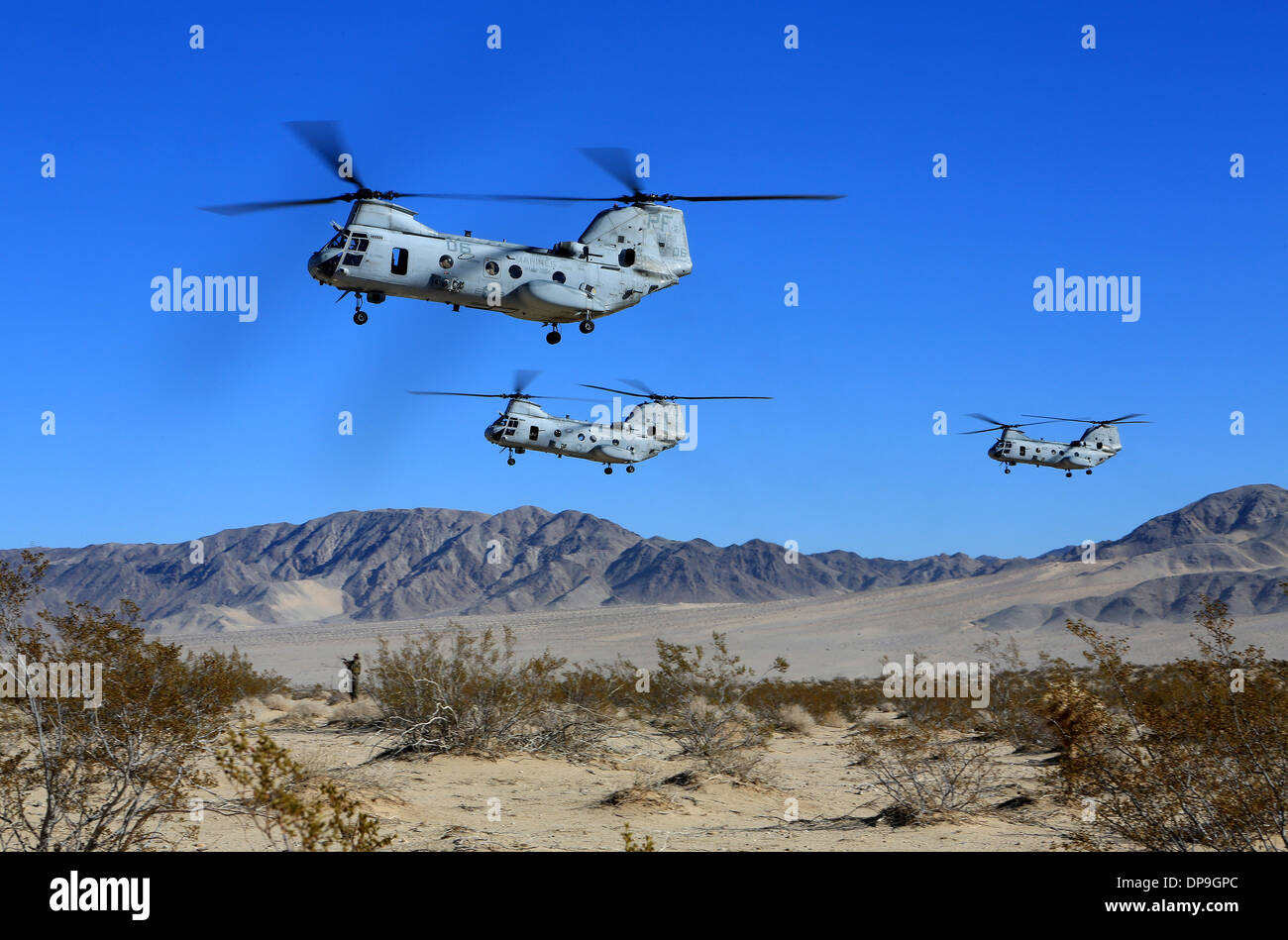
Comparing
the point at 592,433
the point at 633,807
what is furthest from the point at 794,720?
the point at 633,807

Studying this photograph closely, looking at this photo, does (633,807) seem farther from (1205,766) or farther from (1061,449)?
(1061,449)

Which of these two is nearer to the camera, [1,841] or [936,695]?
[1,841]

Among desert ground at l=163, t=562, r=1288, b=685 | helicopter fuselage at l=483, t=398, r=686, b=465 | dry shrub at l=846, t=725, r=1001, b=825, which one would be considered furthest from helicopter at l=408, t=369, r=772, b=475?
desert ground at l=163, t=562, r=1288, b=685

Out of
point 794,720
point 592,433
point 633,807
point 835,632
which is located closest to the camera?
point 633,807

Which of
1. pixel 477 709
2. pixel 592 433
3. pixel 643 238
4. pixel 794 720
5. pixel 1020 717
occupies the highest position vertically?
pixel 643 238
